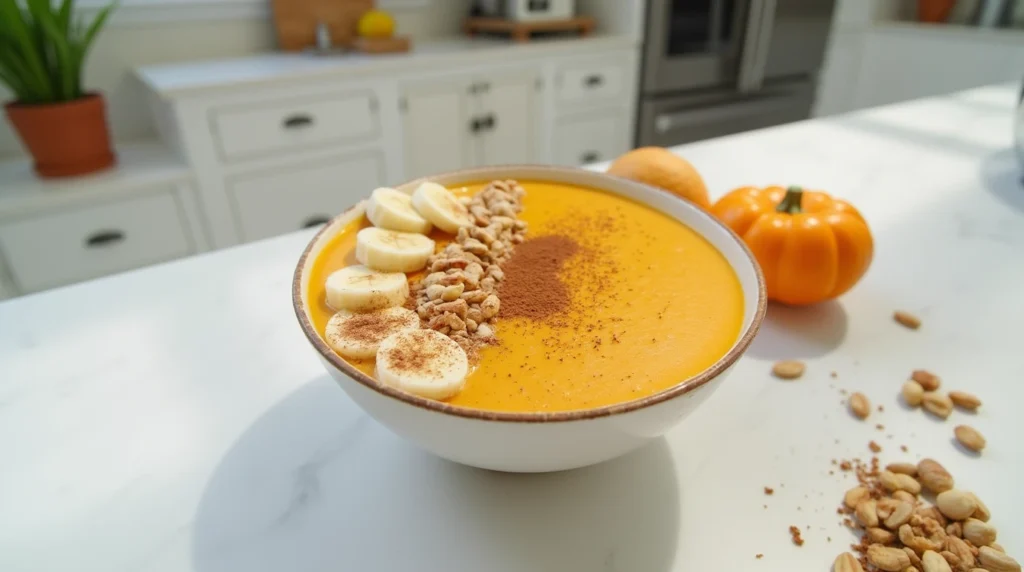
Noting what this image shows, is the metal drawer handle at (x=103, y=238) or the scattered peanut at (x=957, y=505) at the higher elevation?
the scattered peanut at (x=957, y=505)

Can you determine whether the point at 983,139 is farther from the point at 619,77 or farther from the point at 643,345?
the point at 619,77

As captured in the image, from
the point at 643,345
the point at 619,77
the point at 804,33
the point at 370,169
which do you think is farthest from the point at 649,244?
the point at 804,33

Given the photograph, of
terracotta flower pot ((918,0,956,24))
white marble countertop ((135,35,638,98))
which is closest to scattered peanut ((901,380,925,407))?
white marble countertop ((135,35,638,98))

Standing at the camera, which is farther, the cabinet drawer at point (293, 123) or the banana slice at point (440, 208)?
the cabinet drawer at point (293, 123)

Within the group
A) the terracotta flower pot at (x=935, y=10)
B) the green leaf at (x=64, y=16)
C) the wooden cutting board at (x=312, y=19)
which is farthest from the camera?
the terracotta flower pot at (x=935, y=10)

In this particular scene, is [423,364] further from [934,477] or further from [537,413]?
[934,477]

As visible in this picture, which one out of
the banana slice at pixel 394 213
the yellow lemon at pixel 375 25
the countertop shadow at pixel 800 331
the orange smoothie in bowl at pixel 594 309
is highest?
the yellow lemon at pixel 375 25

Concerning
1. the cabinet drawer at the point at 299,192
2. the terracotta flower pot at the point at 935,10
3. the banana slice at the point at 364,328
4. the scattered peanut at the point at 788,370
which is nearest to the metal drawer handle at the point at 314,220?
the cabinet drawer at the point at 299,192

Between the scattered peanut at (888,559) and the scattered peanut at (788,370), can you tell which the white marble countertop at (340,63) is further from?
the scattered peanut at (888,559)
